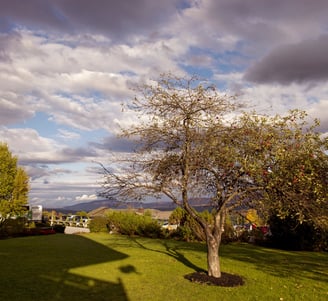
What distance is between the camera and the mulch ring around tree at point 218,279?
381 inches

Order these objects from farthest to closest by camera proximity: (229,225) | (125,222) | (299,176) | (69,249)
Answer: (125,222), (229,225), (69,249), (299,176)

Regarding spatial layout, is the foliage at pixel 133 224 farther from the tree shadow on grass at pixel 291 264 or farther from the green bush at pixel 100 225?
the tree shadow on grass at pixel 291 264

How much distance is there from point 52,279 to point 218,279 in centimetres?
471

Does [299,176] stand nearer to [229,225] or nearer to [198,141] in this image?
[198,141]

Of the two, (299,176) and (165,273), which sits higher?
(299,176)

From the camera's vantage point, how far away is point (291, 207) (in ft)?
29.7

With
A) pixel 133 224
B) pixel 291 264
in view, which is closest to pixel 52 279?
pixel 291 264

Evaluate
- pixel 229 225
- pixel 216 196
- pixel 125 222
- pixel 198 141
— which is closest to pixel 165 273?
pixel 216 196

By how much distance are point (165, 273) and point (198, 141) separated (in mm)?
4473

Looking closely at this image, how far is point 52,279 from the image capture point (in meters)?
9.91

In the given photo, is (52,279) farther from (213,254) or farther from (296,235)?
(296,235)

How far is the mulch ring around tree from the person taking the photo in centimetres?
967

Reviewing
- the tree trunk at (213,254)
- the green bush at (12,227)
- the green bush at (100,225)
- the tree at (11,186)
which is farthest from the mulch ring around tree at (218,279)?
the tree at (11,186)

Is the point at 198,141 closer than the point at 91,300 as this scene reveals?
No
